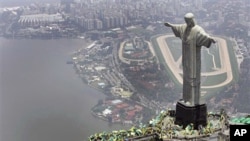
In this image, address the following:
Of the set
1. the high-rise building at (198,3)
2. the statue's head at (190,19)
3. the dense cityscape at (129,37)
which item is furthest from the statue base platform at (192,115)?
the high-rise building at (198,3)

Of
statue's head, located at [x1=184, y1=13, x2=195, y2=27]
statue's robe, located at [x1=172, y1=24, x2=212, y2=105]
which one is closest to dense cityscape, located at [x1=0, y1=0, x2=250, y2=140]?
statue's robe, located at [x1=172, y1=24, x2=212, y2=105]

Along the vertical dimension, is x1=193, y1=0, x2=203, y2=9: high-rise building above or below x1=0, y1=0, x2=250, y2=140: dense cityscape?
above

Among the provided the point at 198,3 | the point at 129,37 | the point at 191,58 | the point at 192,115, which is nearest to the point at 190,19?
the point at 191,58

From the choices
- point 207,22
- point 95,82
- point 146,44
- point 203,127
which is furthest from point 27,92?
point 203,127

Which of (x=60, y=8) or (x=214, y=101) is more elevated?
(x=60, y=8)

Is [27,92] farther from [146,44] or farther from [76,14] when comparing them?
[76,14]

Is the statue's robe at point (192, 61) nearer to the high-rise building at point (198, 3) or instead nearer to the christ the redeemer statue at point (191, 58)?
the christ the redeemer statue at point (191, 58)

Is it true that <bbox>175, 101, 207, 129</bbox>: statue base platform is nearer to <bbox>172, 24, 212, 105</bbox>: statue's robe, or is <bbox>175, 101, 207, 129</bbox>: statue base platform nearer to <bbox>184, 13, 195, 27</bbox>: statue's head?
<bbox>172, 24, 212, 105</bbox>: statue's robe
